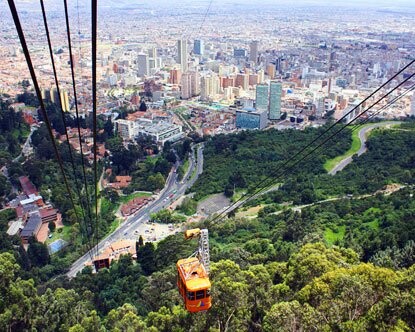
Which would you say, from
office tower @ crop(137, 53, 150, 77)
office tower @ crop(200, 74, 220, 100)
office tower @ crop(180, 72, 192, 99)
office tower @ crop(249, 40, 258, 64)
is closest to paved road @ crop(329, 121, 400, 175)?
office tower @ crop(200, 74, 220, 100)

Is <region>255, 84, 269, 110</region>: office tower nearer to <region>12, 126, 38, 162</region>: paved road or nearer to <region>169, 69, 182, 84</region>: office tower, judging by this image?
<region>169, 69, 182, 84</region>: office tower

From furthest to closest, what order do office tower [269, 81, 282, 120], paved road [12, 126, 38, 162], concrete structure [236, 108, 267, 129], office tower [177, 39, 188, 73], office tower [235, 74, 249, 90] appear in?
office tower [177, 39, 188, 73] < office tower [235, 74, 249, 90] < office tower [269, 81, 282, 120] < concrete structure [236, 108, 267, 129] < paved road [12, 126, 38, 162]

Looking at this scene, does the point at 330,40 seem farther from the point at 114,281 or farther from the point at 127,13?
the point at 114,281

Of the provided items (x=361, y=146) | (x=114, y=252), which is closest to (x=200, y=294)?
(x=114, y=252)

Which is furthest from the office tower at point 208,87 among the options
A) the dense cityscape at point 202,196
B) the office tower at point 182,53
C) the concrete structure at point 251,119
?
the office tower at point 182,53

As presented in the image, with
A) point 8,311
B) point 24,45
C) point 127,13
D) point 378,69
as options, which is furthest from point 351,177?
point 127,13

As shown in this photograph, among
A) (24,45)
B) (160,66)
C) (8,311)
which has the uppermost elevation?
(24,45)
